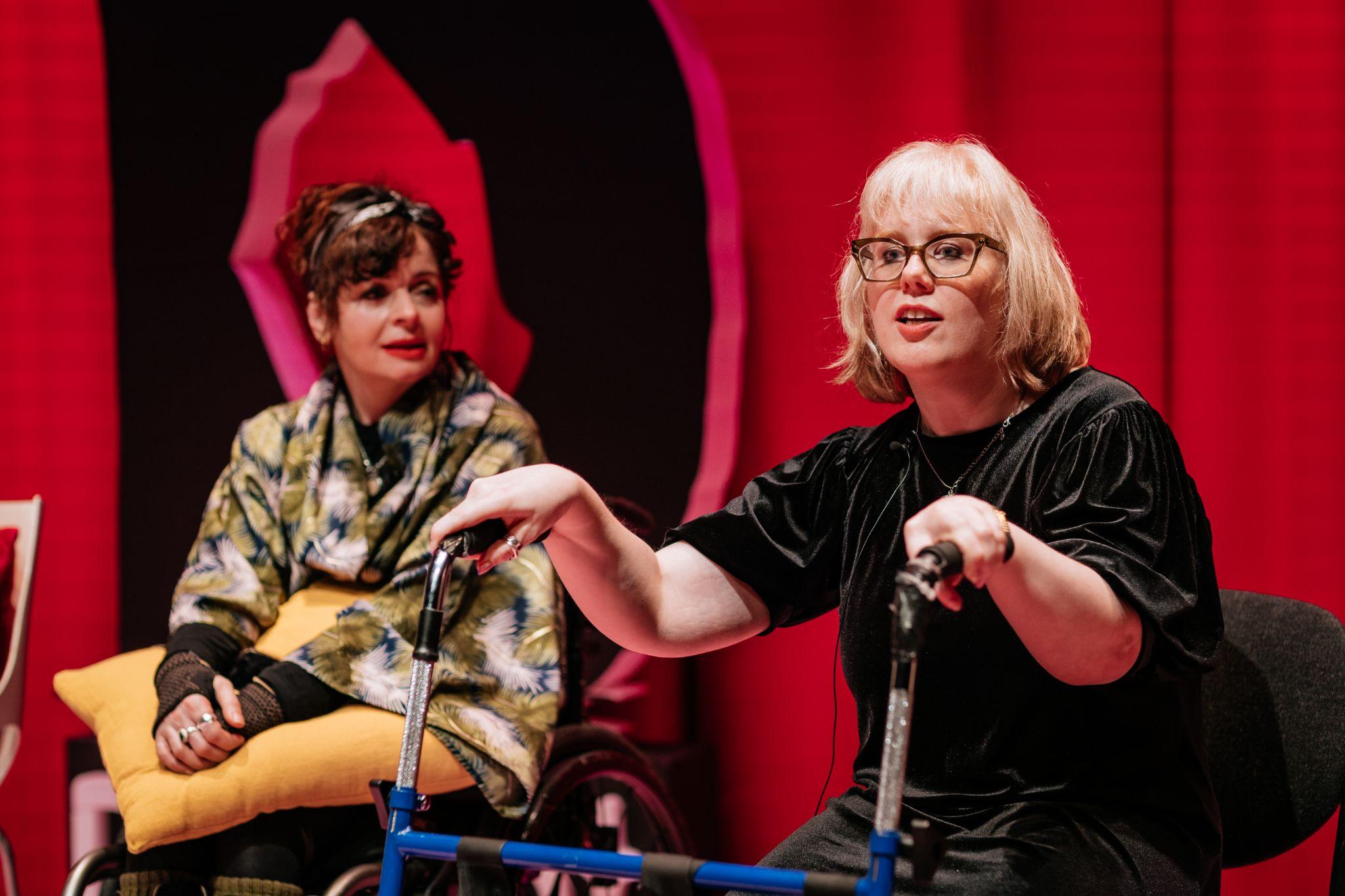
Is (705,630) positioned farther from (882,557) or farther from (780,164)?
(780,164)

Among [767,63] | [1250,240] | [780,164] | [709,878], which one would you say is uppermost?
[767,63]

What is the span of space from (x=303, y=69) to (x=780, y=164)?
1197 mm

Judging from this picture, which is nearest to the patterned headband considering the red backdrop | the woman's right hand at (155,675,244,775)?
the red backdrop

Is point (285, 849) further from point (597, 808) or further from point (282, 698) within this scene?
point (597, 808)

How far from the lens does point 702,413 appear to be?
292cm

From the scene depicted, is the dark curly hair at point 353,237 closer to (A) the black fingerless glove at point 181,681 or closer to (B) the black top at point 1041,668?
(A) the black fingerless glove at point 181,681

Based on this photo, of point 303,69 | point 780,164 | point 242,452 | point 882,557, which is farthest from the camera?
point 303,69

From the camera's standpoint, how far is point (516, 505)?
1.44 meters

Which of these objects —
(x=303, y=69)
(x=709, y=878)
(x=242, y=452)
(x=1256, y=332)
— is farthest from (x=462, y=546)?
(x=303, y=69)

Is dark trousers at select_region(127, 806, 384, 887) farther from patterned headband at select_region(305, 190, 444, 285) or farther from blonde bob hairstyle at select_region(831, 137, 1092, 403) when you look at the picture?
blonde bob hairstyle at select_region(831, 137, 1092, 403)

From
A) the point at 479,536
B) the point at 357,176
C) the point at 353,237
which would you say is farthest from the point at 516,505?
the point at 357,176

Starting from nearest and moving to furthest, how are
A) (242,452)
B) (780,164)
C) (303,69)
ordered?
(242,452)
(780,164)
(303,69)

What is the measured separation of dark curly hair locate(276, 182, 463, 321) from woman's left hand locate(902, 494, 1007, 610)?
168cm

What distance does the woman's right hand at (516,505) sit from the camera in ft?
4.57
